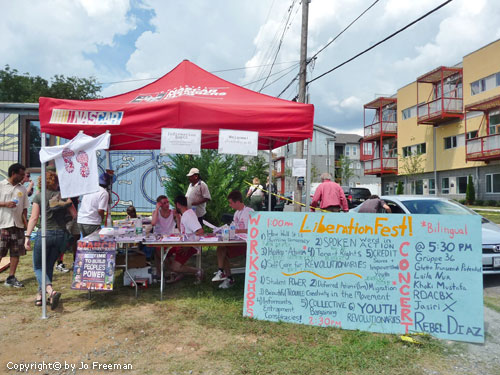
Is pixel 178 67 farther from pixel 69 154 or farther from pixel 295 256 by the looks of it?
pixel 295 256

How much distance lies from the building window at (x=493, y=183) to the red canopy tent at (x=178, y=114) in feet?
75.4

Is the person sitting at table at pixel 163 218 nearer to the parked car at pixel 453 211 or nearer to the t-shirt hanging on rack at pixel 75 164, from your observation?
the t-shirt hanging on rack at pixel 75 164

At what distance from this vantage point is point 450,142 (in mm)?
26766

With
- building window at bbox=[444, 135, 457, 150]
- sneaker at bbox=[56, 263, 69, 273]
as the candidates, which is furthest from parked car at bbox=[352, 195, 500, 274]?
building window at bbox=[444, 135, 457, 150]

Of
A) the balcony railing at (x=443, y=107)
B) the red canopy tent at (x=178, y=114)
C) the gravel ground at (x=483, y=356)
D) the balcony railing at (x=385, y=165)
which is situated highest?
the balcony railing at (x=443, y=107)

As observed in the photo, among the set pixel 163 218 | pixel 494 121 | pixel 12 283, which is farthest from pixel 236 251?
pixel 494 121

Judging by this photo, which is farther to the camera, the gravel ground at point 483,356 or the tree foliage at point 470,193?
the tree foliage at point 470,193

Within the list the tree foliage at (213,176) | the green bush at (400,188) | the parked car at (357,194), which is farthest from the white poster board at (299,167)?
the green bush at (400,188)

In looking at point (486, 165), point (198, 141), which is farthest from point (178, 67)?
point (486, 165)

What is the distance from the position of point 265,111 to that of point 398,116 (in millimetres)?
30802

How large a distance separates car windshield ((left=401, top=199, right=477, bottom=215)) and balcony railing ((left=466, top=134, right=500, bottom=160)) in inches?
692

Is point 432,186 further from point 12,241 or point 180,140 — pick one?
point 12,241

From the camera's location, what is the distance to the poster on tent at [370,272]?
3752 mm

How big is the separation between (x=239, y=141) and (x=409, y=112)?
30.2 m
